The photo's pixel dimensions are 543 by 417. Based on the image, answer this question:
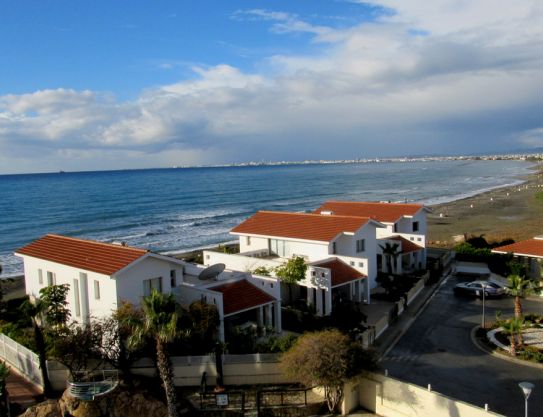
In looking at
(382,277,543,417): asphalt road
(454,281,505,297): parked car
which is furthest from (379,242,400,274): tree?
(382,277,543,417): asphalt road

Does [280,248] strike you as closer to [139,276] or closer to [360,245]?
[360,245]

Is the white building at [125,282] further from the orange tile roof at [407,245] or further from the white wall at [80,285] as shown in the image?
the orange tile roof at [407,245]

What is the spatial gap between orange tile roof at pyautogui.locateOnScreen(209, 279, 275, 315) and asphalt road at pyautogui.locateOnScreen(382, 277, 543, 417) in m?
6.61

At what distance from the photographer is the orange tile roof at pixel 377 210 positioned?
4072 cm

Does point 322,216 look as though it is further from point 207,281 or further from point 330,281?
point 207,281

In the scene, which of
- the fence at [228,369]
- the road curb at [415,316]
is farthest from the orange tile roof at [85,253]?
the road curb at [415,316]

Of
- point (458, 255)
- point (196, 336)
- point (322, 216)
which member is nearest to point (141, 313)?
point (196, 336)

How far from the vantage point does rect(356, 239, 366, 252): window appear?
109 ft

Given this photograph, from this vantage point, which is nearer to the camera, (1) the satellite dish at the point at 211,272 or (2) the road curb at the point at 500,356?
(2) the road curb at the point at 500,356

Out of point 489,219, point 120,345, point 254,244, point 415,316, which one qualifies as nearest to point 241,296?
point 120,345

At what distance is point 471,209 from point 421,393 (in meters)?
76.4

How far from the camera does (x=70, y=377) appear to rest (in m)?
18.1

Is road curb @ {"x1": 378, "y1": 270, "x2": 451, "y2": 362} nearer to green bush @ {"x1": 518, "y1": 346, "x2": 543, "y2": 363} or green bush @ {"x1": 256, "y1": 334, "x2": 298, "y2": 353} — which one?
green bush @ {"x1": 256, "y1": 334, "x2": 298, "y2": 353}

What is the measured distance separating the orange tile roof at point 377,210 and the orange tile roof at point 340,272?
34.2 ft
